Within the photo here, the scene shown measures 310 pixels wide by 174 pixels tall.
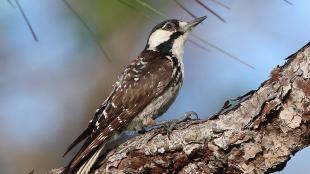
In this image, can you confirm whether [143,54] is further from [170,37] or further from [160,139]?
[160,139]

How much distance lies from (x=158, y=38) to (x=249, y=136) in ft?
7.47

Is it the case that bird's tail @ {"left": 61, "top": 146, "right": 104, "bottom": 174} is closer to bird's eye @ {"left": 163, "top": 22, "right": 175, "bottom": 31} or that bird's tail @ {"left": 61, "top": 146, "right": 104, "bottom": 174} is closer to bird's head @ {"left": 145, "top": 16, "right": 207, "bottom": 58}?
bird's head @ {"left": 145, "top": 16, "right": 207, "bottom": 58}

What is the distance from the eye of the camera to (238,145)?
2.84m

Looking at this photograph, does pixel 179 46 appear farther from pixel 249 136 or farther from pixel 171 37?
pixel 249 136

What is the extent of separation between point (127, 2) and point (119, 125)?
1.50 meters

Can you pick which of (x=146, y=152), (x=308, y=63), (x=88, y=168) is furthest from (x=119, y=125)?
(x=308, y=63)

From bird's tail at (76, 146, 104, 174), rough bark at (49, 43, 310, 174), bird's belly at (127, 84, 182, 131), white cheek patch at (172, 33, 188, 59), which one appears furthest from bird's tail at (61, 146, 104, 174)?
white cheek patch at (172, 33, 188, 59)

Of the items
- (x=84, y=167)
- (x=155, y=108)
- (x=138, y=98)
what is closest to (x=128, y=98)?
(x=138, y=98)

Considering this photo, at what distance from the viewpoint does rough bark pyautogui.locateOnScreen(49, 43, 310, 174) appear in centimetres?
272

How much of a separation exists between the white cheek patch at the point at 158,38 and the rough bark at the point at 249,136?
6.28ft

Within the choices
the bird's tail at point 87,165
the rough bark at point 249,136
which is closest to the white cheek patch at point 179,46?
the bird's tail at point 87,165

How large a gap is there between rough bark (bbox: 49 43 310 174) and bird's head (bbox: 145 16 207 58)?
1748 mm

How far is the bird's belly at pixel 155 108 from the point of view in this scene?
13.5 feet

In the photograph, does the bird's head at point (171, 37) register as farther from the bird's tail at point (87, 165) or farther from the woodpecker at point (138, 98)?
the bird's tail at point (87, 165)
